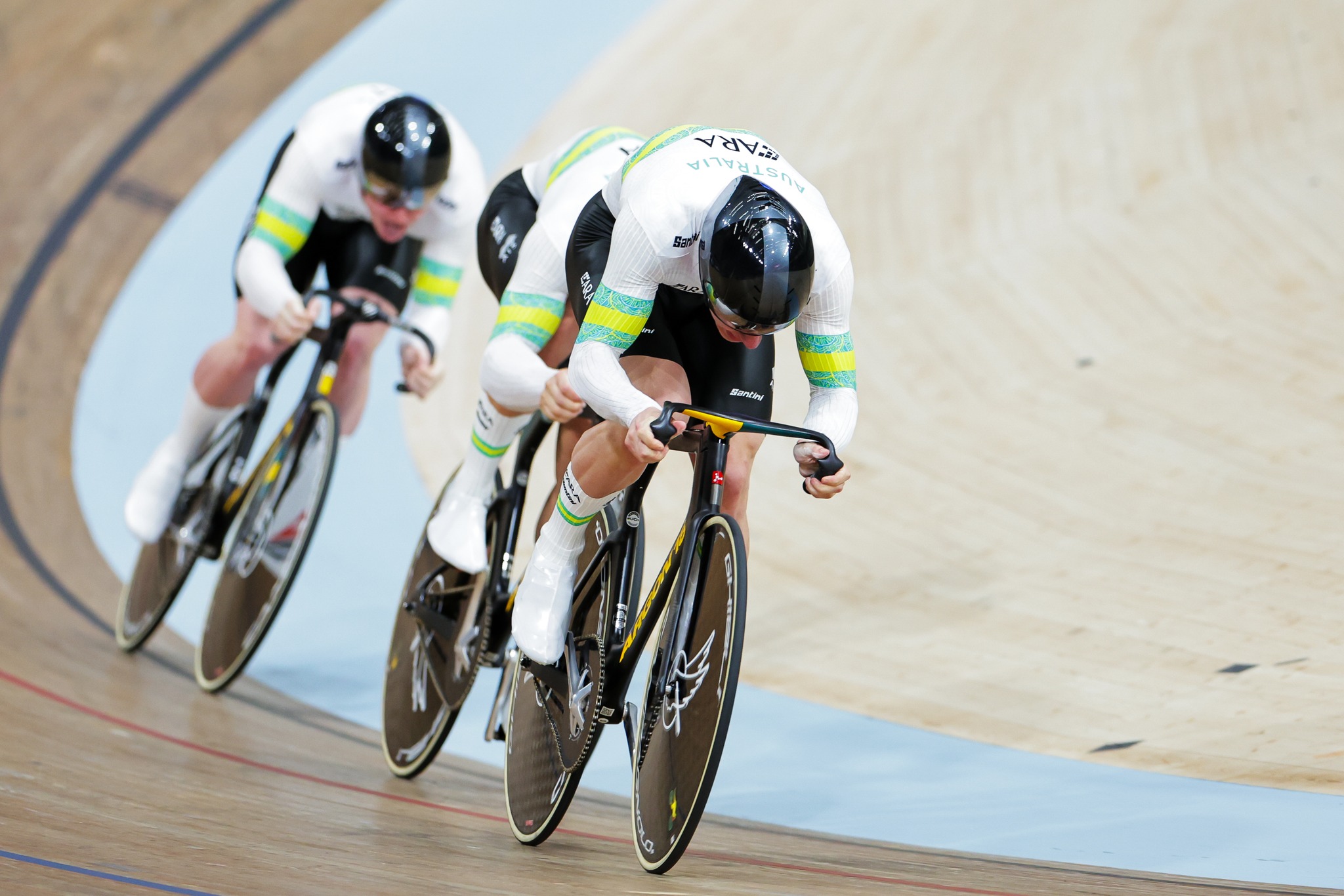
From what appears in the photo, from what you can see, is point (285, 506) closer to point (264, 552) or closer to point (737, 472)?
point (264, 552)

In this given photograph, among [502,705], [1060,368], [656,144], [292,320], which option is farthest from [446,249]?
[1060,368]

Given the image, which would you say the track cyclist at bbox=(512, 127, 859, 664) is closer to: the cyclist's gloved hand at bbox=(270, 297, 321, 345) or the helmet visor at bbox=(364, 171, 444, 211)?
the helmet visor at bbox=(364, 171, 444, 211)

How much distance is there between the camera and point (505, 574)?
3.10 meters

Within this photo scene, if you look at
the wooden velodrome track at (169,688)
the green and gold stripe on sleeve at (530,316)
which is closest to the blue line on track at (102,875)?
the wooden velodrome track at (169,688)

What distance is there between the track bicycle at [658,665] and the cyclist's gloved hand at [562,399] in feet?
0.77

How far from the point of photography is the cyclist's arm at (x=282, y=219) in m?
3.64

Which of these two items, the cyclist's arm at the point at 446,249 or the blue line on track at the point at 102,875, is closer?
the blue line on track at the point at 102,875

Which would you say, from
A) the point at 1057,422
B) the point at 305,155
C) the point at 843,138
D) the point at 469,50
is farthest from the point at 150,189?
the point at 1057,422

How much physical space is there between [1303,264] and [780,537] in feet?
8.52

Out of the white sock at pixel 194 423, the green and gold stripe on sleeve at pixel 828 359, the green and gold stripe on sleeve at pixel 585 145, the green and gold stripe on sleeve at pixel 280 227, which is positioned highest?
the green and gold stripe on sleeve at pixel 585 145

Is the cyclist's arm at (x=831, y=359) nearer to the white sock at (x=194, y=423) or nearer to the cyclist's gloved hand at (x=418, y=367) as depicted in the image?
the cyclist's gloved hand at (x=418, y=367)

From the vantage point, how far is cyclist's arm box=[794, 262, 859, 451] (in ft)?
7.85

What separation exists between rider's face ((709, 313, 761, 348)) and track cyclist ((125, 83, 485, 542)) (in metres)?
1.32

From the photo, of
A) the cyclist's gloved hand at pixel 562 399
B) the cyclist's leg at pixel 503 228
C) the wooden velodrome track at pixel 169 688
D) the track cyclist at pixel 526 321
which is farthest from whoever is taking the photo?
the cyclist's leg at pixel 503 228
